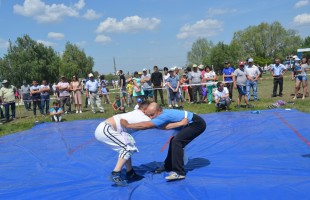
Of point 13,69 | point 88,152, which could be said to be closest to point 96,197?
point 88,152

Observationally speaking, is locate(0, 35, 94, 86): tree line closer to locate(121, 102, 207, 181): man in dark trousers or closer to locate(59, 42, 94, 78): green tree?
locate(59, 42, 94, 78): green tree

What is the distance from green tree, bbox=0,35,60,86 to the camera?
46.3 metres

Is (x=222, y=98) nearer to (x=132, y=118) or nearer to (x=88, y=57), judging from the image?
(x=132, y=118)

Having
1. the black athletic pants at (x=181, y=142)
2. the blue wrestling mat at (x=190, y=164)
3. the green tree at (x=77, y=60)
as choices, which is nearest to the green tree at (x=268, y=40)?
the green tree at (x=77, y=60)

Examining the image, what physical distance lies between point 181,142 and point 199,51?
80.3m

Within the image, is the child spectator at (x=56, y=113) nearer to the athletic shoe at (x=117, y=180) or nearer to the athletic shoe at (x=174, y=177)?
the athletic shoe at (x=117, y=180)

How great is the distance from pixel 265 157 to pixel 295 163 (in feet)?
1.80

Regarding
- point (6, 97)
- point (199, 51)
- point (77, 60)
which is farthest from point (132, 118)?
point (199, 51)

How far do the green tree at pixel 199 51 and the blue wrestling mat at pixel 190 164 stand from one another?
2959 inches

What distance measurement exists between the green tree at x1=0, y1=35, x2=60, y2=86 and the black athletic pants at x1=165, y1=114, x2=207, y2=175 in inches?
1792

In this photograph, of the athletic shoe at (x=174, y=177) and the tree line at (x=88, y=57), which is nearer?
the athletic shoe at (x=174, y=177)

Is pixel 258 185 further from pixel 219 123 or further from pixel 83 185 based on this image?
pixel 219 123

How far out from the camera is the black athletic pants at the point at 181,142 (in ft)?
15.8

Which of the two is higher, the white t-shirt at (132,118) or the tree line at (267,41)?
the tree line at (267,41)
